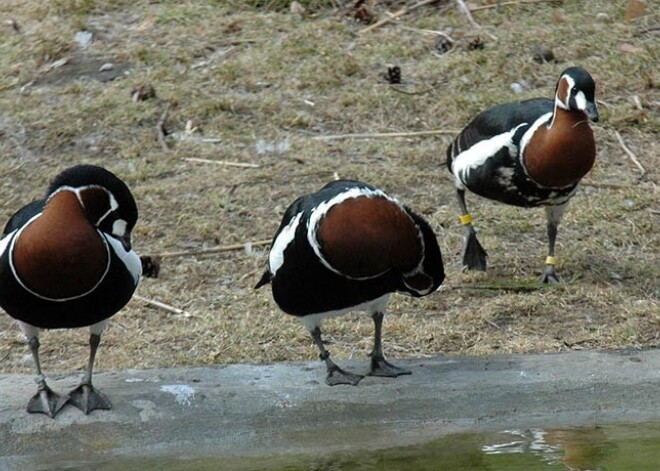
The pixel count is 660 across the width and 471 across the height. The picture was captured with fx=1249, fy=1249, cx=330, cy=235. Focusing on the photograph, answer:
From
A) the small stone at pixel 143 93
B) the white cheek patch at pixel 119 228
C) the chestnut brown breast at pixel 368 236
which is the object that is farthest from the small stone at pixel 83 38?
the chestnut brown breast at pixel 368 236

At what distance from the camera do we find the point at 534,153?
6047 mm

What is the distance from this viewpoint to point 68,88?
8789 mm

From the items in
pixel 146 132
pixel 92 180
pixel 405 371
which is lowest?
pixel 146 132

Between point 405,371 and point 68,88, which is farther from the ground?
point 405,371

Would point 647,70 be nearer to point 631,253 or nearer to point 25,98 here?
point 631,253

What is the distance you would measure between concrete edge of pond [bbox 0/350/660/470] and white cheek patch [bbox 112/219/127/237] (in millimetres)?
571

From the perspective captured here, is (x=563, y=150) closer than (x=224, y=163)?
Yes

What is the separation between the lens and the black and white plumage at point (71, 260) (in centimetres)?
418

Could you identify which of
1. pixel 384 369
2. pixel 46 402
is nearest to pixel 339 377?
pixel 384 369

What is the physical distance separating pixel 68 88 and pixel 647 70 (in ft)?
13.5

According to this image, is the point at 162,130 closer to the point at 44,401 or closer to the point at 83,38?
the point at 83,38

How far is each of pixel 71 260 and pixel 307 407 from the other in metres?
0.98

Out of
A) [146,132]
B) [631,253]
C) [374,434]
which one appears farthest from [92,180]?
[146,132]

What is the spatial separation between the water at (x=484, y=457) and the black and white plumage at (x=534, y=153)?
6.16 feet
